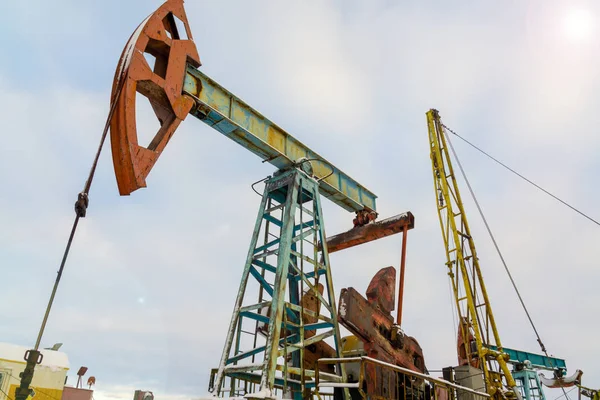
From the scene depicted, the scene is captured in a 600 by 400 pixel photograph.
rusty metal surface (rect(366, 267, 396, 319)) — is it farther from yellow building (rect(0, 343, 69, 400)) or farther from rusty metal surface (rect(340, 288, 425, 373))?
yellow building (rect(0, 343, 69, 400))

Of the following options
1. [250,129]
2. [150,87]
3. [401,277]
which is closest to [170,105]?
[150,87]

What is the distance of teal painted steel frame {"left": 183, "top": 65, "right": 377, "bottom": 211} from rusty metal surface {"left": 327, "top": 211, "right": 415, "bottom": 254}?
950 mm

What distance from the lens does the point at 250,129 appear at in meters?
8.00

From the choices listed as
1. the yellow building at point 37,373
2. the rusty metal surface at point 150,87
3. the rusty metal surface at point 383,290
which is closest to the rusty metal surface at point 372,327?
the rusty metal surface at point 383,290

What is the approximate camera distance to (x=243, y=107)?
8047 millimetres

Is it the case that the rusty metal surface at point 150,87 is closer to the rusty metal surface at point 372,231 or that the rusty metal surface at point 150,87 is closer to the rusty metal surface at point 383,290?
the rusty metal surface at point 383,290

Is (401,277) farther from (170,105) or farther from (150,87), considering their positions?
(150,87)

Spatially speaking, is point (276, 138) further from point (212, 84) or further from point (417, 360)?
point (417, 360)

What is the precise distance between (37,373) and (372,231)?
1259 cm

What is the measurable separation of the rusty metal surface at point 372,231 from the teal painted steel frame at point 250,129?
3.12 feet

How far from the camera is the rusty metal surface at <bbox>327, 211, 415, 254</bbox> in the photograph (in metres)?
9.96

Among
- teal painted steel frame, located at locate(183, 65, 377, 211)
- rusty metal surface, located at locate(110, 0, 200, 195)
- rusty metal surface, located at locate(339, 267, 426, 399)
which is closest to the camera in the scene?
rusty metal surface, located at locate(110, 0, 200, 195)

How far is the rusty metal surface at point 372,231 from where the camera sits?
9961mm

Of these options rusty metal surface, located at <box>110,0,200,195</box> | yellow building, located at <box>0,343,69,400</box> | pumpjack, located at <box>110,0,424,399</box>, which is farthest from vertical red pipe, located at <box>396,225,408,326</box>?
yellow building, located at <box>0,343,69,400</box>
